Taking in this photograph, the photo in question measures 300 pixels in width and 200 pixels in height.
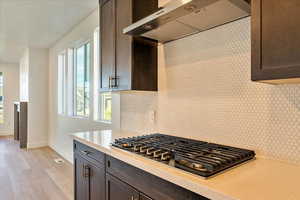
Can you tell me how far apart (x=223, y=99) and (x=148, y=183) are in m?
0.76

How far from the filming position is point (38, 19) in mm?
3580

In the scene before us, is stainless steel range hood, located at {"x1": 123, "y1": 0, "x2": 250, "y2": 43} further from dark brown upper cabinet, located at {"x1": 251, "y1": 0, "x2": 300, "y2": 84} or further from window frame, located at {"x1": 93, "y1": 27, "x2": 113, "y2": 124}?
window frame, located at {"x1": 93, "y1": 27, "x2": 113, "y2": 124}

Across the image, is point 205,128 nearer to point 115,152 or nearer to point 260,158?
point 260,158

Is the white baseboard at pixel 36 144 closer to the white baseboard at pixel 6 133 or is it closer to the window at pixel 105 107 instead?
the white baseboard at pixel 6 133

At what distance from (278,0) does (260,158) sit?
0.86m

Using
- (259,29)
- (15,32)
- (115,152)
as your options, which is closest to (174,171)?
(115,152)

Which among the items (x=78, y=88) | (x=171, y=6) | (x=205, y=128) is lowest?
(x=205, y=128)

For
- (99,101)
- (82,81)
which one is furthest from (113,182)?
(82,81)

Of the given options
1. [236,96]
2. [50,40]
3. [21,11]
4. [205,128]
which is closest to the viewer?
[236,96]

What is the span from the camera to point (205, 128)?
1.59 m

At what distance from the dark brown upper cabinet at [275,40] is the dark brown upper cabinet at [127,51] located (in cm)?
106

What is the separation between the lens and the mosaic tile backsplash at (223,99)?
119 cm

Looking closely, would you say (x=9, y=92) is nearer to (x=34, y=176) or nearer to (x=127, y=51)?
(x=34, y=176)

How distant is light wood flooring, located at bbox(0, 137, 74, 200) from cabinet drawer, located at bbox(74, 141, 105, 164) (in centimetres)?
101
